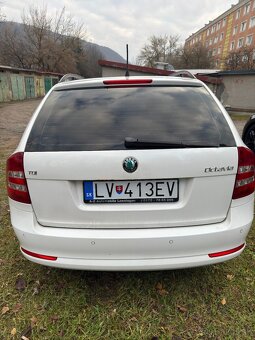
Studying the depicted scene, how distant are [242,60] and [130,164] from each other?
4106 centimetres

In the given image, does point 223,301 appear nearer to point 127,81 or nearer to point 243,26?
point 127,81

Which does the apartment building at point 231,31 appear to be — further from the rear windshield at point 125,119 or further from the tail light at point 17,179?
the tail light at point 17,179

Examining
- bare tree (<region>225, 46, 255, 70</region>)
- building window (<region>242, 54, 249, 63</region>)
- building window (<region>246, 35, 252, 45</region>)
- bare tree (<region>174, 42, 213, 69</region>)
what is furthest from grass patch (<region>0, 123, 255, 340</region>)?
building window (<region>246, 35, 252, 45</region>)

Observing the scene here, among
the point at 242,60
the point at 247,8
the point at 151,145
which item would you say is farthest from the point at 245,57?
the point at 151,145

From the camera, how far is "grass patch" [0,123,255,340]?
1.88 metres

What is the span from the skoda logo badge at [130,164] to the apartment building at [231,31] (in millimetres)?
43591

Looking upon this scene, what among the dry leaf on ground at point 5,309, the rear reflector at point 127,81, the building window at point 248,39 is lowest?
the dry leaf on ground at point 5,309

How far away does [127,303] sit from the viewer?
2107mm

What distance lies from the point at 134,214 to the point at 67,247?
0.50 metres

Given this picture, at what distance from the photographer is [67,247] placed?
1.78 metres

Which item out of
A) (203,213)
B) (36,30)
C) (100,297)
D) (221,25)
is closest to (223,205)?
(203,213)

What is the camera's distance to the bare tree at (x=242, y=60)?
35.5 metres

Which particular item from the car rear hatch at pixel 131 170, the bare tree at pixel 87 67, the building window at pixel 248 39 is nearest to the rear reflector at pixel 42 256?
the car rear hatch at pixel 131 170

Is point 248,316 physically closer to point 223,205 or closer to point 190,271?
point 190,271
